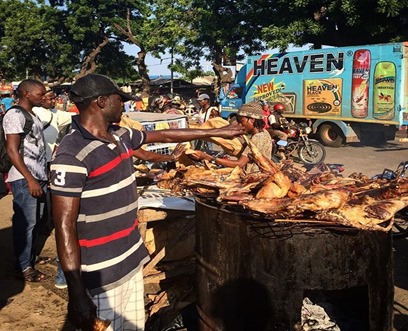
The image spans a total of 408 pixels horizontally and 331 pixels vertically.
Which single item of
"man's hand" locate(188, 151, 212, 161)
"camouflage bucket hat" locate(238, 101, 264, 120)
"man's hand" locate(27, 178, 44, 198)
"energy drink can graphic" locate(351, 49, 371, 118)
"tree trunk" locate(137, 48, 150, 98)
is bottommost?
"man's hand" locate(27, 178, 44, 198)

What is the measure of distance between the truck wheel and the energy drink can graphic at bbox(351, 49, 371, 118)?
0.80 m

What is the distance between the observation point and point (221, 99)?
1838cm

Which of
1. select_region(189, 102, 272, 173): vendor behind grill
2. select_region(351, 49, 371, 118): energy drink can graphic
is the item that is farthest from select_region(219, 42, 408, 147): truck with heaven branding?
select_region(189, 102, 272, 173): vendor behind grill

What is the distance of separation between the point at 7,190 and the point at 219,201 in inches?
283

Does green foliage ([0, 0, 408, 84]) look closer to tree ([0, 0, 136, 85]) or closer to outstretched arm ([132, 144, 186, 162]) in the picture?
tree ([0, 0, 136, 85])

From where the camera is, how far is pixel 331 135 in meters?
14.9

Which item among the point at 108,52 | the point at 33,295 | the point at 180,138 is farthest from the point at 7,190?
the point at 108,52

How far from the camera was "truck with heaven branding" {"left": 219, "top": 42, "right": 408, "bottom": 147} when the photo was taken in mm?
13078

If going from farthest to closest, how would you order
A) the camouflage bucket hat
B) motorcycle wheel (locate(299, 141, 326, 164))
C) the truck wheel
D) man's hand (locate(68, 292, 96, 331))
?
the truck wheel
motorcycle wheel (locate(299, 141, 326, 164))
the camouflage bucket hat
man's hand (locate(68, 292, 96, 331))

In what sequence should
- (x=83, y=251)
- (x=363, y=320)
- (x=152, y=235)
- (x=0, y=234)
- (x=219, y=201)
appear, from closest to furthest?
1. (x=83, y=251)
2. (x=219, y=201)
3. (x=363, y=320)
4. (x=152, y=235)
5. (x=0, y=234)

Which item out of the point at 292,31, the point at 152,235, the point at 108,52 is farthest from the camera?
the point at 108,52

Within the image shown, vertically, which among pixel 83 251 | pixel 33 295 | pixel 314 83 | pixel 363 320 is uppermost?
pixel 314 83

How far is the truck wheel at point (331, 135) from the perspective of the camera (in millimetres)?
14422

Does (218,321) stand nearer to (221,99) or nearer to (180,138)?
(180,138)
